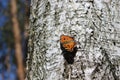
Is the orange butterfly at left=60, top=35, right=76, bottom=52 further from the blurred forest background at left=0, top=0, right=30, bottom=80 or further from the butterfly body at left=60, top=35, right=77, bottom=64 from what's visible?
the blurred forest background at left=0, top=0, right=30, bottom=80

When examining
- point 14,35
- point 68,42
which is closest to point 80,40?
point 68,42

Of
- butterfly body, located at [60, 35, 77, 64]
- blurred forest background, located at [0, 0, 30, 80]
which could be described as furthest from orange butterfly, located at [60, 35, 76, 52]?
blurred forest background, located at [0, 0, 30, 80]

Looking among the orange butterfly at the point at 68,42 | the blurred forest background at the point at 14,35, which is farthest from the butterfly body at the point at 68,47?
the blurred forest background at the point at 14,35

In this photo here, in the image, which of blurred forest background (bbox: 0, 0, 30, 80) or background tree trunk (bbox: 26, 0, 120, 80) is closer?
background tree trunk (bbox: 26, 0, 120, 80)

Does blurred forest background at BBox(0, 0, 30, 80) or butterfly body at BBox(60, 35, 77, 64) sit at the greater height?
butterfly body at BBox(60, 35, 77, 64)

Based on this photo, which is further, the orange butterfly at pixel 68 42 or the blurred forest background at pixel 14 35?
the blurred forest background at pixel 14 35

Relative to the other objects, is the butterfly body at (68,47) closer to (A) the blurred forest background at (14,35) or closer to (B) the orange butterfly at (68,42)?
(B) the orange butterfly at (68,42)

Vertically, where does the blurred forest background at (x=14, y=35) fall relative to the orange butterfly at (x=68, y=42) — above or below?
below

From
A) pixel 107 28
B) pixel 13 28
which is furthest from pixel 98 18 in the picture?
pixel 13 28
